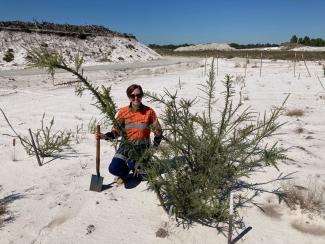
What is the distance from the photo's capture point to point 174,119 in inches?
126

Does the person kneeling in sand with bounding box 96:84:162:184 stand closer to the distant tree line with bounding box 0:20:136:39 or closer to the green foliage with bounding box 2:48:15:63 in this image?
the green foliage with bounding box 2:48:15:63

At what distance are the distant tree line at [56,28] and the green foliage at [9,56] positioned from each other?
2069 mm

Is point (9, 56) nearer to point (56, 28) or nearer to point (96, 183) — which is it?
point (56, 28)

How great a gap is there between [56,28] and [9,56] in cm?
775

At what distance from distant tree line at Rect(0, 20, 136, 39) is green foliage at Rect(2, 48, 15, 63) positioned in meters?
2.07

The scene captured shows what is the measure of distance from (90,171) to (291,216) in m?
2.23

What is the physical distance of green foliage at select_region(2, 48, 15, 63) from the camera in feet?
58.1

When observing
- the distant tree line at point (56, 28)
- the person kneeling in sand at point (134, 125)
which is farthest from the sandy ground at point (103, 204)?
the distant tree line at point (56, 28)

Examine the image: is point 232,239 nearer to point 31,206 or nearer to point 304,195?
point 304,195

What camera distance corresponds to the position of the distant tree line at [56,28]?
2284 cm

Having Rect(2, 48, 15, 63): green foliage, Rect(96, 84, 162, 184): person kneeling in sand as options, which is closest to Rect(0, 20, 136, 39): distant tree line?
Rect(2, 48, 15, 63): green foliage

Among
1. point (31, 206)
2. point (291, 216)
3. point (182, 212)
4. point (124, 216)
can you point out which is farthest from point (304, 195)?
point (31, 206)

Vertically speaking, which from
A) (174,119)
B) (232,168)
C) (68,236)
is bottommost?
(68,236)

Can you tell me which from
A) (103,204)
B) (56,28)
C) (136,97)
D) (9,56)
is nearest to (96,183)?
(103,204)
